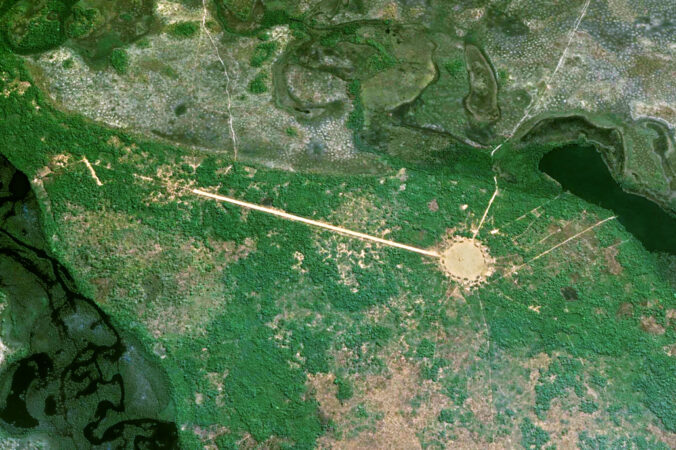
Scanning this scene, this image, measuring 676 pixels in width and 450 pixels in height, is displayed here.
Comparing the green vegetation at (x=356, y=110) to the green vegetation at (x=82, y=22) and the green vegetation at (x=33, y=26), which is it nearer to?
the green vegetation at (x=82, y=22)

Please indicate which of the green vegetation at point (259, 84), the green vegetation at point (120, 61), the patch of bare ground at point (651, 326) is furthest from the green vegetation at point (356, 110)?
the patch of bare ground at point (651, 326)

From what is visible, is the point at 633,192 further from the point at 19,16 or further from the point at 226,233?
the point at 19,16

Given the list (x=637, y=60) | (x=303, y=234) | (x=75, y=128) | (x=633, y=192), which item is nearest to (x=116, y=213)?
(x=75, y=128)

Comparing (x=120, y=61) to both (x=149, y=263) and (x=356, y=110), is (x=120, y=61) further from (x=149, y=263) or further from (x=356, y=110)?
(x=356, y=110)

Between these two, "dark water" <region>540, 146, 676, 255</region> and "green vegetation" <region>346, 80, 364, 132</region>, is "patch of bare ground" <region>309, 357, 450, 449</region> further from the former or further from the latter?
"dark water" <region>540, 146, 676, 255</region>

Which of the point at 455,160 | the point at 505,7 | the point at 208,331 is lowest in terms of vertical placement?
the point at 208,331
